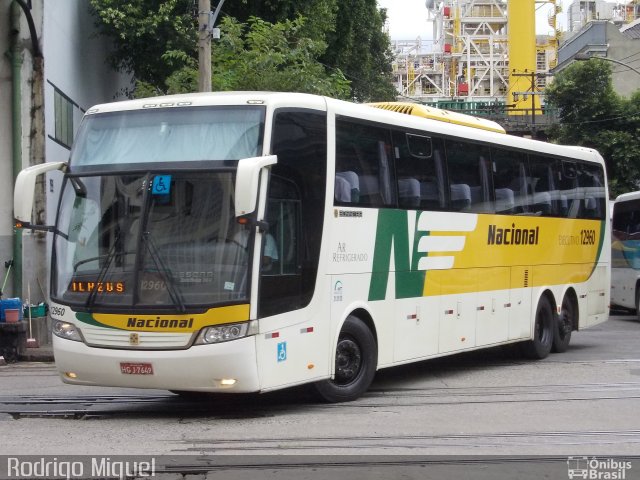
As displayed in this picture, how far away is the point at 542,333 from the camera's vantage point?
1616 cm

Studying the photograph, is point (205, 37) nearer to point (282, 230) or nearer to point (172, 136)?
point (172, 136)

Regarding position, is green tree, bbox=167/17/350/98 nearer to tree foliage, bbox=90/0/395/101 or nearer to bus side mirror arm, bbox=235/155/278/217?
tree foliage, bbox=90/0/395/101

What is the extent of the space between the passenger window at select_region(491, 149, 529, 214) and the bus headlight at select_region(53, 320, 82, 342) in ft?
23.1

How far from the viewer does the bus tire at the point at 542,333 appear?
1576cm

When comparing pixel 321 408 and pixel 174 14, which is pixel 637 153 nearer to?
pixel 174 14

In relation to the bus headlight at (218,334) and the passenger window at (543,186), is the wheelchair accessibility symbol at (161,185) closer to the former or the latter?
the bus headlight at (218,334)

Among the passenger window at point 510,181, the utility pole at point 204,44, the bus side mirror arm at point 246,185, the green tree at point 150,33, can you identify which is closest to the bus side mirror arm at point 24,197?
the bus side mirror arm at point 246,185

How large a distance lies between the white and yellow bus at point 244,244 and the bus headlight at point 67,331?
21mm

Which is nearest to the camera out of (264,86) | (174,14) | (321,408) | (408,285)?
(321,408)

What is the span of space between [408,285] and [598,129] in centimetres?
Answer: 2973

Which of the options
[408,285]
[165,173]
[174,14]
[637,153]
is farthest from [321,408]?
[637,153]

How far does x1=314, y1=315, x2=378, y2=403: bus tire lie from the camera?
1085cm

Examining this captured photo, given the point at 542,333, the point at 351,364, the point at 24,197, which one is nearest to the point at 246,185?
the point at 24,197

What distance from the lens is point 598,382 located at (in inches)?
503
